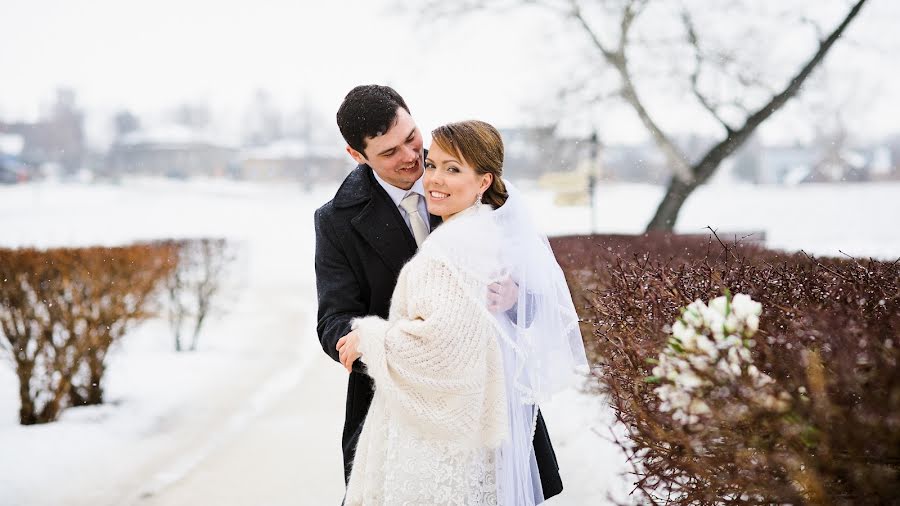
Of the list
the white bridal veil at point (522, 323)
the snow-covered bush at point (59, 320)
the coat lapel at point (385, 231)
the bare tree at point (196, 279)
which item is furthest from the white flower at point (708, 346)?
the bare tree at point (196, 279)

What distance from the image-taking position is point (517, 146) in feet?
82.9

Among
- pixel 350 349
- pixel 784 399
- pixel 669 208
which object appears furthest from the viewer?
pixel 669 208

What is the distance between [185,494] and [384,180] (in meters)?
3.08

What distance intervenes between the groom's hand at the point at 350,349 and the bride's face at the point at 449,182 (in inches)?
18.1

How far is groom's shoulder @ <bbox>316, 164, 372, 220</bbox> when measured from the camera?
2.71 meters

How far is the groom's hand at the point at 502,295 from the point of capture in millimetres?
2252

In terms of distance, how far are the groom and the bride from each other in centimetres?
29

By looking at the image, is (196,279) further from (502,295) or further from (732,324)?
(732,324)

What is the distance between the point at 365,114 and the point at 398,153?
176 mm

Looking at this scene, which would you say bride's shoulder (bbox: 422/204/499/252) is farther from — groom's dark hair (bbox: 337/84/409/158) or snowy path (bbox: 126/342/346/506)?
snowy path (bbox: 126/342/346/506)

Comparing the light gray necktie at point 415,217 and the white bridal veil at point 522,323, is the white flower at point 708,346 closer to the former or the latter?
the white bridal veil at point 522,323

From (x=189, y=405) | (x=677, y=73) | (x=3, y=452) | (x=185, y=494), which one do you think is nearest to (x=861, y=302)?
(x=185, y=494)

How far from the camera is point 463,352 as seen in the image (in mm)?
2148

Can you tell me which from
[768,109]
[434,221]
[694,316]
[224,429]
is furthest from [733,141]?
[694,316]
